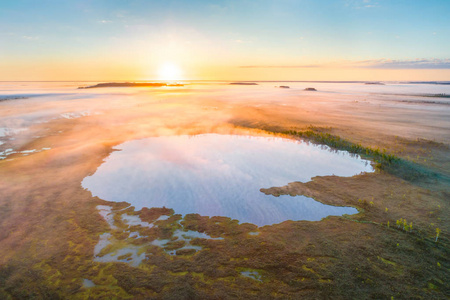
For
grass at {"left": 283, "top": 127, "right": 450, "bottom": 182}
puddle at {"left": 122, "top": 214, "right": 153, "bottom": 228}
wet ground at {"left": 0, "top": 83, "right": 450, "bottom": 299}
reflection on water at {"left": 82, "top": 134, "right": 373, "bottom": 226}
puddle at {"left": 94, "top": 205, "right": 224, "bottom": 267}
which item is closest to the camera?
wet ground at {"left": 0, "top": 83, "right": 450, "bottom": 299}

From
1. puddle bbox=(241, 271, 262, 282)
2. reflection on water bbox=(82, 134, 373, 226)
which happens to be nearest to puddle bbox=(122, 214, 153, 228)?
reflection on water bbox=(82, 134, 373, 226)

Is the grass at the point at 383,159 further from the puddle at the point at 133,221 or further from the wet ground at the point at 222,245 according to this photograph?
the puddle at the point at 133,221

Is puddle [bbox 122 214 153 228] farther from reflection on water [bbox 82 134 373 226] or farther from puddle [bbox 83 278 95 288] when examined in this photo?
puddle [bbox 83 278 95 288]

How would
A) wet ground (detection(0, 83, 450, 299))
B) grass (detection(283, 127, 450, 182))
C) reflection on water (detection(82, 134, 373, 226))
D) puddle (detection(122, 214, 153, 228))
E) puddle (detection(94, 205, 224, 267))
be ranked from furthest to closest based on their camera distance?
Result: grass (detection(283, 127, 450, 182)) < reflection on water (detection(82, 134, 373, 226)) < puddle (detection(122, 214, 153, 228)) < puddle (detection(94, 205, 224, 267)) < wet ground (detection(0, 83, 450, 299))

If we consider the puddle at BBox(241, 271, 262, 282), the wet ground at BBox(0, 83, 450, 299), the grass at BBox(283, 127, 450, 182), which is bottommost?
the puddle at BBox(241, 271, 262, 282)

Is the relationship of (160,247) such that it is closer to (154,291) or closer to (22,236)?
(154,291)

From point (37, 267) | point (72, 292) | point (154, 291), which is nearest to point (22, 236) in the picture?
point (37, 267)

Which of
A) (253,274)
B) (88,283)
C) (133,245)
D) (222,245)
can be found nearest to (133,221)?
(133,245)

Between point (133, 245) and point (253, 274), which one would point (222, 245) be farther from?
point (133, 245)

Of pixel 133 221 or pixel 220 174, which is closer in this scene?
pixel 133 221
